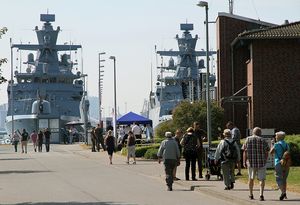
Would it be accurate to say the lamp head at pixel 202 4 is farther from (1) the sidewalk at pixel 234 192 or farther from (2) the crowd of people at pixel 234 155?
(1) the sidewalk at pixel 234 192

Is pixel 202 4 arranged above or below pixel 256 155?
above

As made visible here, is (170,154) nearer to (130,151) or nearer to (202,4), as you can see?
(202,4)

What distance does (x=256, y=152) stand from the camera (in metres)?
18.5

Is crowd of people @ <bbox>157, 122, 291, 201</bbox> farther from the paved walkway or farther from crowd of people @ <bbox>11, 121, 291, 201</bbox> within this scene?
the paved walkway

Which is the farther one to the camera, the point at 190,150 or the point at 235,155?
the point at 190,150

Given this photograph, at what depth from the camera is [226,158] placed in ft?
69.2

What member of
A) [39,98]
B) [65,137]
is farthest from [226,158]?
[39,98]

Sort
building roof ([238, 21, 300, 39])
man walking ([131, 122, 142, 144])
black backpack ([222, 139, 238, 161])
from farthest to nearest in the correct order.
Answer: man walking ([131, 122, 142, 144])
building roof ([238, 21, 300, 39])
black backpack ([222, 139, 238, 161])

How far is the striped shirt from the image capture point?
18.4 metres

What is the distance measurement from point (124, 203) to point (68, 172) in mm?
13235

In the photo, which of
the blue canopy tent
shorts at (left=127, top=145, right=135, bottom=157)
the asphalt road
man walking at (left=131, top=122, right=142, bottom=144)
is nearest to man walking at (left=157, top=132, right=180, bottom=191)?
the asphalt road

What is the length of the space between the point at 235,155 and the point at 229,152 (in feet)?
0.68

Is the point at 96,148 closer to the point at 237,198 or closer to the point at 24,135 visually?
the point at 24,135

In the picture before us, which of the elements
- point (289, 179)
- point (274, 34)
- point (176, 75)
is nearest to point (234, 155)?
point (289, 179)
